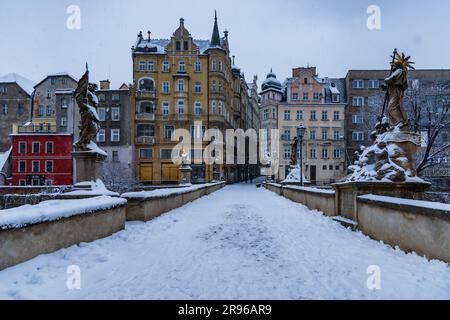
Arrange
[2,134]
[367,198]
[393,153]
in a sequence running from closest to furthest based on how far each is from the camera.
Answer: [367,198], [393,153], [2,134]

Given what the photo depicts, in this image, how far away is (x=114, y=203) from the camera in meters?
8.34

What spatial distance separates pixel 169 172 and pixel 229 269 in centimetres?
4788

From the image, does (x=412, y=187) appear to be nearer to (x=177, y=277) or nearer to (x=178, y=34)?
(x=177, y=277)

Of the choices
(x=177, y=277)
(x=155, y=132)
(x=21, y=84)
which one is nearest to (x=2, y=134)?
(x=21, y=84)

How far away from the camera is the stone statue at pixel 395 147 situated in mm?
8773

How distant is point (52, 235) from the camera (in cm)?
582

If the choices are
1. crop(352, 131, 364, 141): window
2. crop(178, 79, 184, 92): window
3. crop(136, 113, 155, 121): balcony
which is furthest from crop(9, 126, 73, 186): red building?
crop(352, 131, 364, 141): window

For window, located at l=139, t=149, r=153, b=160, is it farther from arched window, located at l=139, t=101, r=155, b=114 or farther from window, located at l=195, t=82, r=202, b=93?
window, located at l=195, t=82, r=202, b=93

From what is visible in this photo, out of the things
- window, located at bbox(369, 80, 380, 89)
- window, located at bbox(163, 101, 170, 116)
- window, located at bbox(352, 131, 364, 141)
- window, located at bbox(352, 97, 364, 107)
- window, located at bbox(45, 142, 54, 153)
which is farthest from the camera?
window, located at bbox(352, 131, 364, 141)

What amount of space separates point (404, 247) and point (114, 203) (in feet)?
20.7

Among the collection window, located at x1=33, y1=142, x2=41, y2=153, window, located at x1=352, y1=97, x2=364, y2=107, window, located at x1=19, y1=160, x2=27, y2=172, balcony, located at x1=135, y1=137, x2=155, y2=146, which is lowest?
window, located at x1=19, y1=160, x2=27, y2=172

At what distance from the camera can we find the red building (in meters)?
49.7

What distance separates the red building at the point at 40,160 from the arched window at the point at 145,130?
1044 cm

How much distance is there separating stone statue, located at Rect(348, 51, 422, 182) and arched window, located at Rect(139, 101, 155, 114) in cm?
4704
